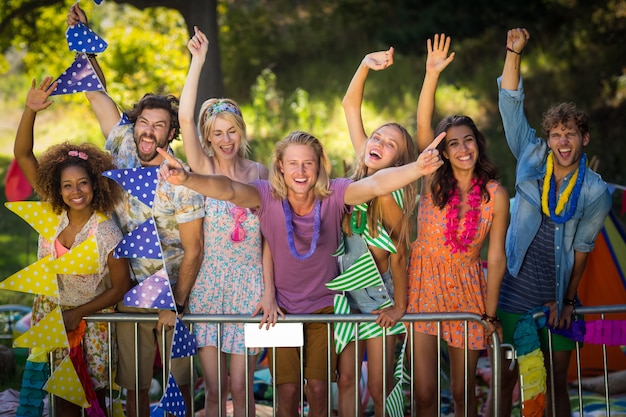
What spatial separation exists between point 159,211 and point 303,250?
81 cm

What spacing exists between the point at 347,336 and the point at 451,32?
1001 cm

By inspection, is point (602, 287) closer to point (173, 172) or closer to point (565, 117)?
point (565, 117)

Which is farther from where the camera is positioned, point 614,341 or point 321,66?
point 321,66

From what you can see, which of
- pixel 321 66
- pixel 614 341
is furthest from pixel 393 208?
pixel 321 66

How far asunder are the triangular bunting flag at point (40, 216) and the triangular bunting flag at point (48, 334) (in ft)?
1.52

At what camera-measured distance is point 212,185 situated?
424 centimetres

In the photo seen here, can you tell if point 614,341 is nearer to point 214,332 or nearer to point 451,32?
point 214,332

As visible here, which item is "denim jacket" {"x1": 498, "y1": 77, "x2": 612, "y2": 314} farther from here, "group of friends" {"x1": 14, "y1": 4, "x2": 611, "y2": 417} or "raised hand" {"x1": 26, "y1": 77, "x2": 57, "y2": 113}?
"raised hand" {"x1": 26, "y1": 77, "x2": 57, "y2": 113}

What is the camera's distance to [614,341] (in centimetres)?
493

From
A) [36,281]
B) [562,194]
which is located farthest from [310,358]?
[562,194]

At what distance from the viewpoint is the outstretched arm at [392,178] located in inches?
160

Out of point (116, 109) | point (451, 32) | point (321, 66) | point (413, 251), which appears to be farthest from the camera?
point (321, 66)

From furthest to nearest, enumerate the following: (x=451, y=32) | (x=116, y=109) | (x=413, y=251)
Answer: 1. (x=451, y=32)
2. (x=116, y=109)
3. (x=413, y=251)

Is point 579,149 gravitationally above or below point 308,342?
above
